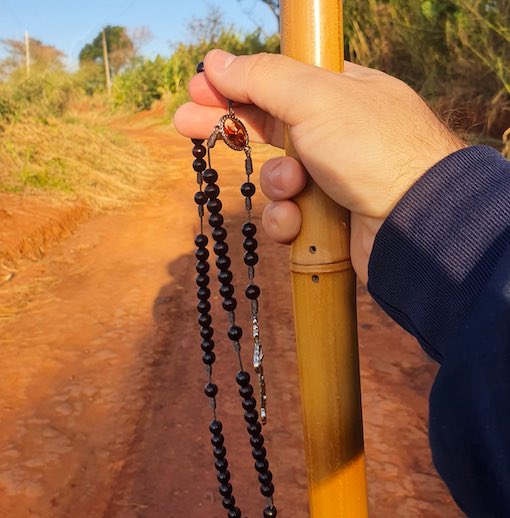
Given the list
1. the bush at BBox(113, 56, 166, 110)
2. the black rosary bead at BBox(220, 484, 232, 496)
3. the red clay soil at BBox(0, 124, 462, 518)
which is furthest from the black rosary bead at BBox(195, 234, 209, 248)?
the bush at BBox(113, 56, 166, 110)

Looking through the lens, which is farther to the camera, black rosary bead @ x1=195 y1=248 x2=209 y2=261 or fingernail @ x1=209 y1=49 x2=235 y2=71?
black rosary bead @ x1=195 y1=248 x2=209 y2=261

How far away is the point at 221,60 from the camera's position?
1.05 m

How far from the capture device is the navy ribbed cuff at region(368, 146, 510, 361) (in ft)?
2.58

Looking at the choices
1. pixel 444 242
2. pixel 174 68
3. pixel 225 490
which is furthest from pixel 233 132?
pixel 174 68

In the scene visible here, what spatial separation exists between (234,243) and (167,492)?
323 cm

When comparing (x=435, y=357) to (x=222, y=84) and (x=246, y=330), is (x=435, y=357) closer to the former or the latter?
(x=222, y=84)

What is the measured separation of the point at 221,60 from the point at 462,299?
1.81 ft

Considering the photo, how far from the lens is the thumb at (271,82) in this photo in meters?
0.94

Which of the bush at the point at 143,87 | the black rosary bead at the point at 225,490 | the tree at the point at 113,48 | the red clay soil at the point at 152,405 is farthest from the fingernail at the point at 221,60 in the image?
the tree at the point at 113,48

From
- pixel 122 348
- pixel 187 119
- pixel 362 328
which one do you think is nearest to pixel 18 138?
pixel 122 348

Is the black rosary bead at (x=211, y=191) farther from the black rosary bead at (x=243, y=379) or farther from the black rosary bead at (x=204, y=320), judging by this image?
the black rosary bead at (x=243, y=379)

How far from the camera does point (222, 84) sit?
3.40 feet

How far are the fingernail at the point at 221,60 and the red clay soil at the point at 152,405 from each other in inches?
63.9

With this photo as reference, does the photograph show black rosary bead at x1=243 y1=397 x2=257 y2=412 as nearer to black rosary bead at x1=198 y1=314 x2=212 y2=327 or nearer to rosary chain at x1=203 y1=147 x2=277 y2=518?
rosary chain at x1=203 y1=147 x2=277 y2=518
